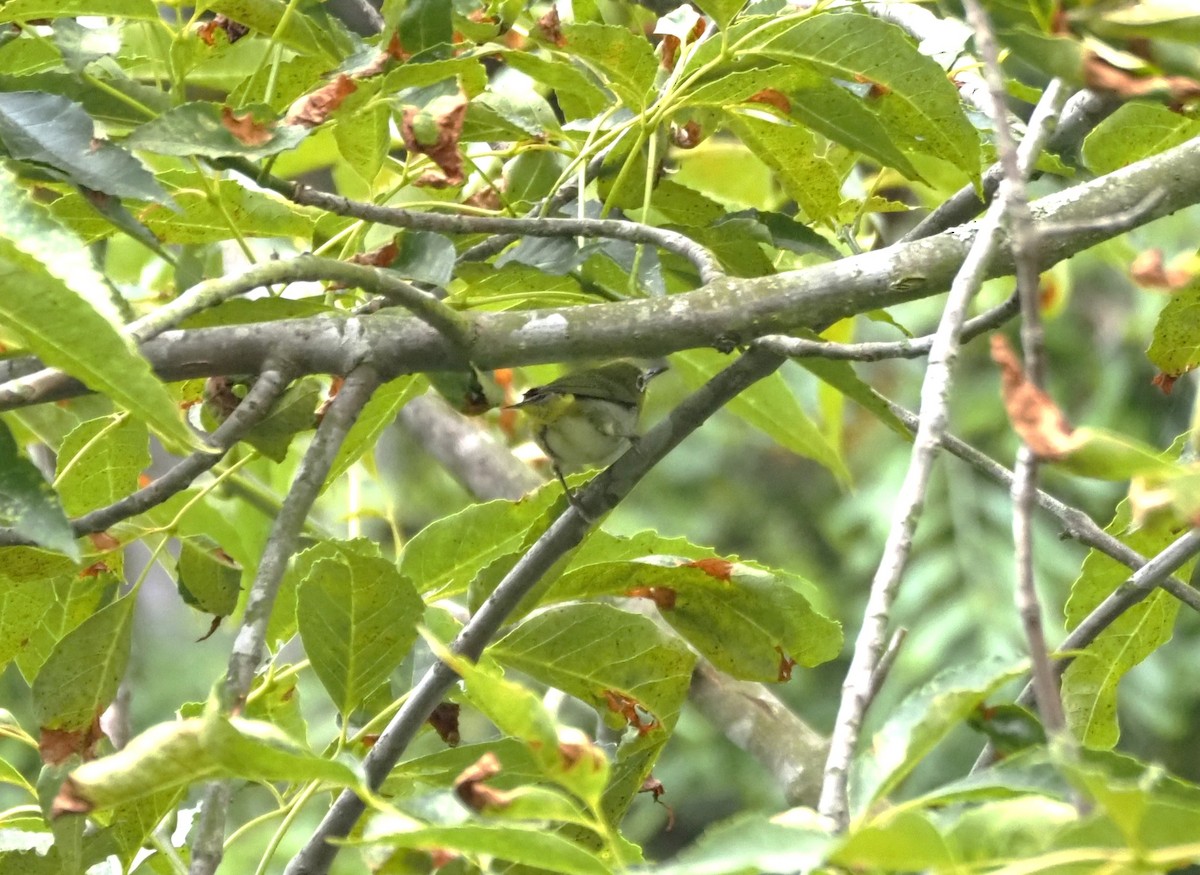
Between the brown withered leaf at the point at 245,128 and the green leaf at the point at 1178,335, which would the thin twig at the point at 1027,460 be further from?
the green leaf at the point at 1178,335

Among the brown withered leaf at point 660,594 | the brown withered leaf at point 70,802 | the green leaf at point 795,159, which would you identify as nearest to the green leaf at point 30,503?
the brown withered leaf at point 70,802

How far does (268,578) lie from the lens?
711mm

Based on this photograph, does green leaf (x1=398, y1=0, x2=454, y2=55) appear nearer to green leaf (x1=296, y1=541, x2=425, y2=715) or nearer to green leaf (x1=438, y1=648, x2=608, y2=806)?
green leaf (x1=296, y1=541, x2=425, y2=715)

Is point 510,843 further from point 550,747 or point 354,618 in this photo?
point 354,618

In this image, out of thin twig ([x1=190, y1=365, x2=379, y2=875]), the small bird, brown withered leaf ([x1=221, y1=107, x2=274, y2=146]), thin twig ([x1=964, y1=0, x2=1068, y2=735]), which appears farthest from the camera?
the small bird

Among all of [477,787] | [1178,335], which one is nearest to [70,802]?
[477,787]

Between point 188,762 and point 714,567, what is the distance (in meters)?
0.53

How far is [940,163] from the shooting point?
1240 mm

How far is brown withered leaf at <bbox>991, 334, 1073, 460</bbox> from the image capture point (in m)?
0.48

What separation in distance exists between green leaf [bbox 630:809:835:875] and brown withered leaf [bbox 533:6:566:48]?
1.95 feet

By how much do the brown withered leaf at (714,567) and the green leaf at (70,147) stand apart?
456mm

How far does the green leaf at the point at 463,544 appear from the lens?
1084 mm

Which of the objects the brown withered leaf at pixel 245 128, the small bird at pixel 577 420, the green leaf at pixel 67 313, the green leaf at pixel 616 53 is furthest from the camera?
the small bird at pixel 577 420

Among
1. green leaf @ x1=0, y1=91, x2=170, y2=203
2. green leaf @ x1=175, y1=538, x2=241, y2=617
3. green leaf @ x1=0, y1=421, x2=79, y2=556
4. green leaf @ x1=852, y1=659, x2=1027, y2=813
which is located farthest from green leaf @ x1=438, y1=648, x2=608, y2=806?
green leaf @ x1=175, y1=538, x2=241, y2=617
